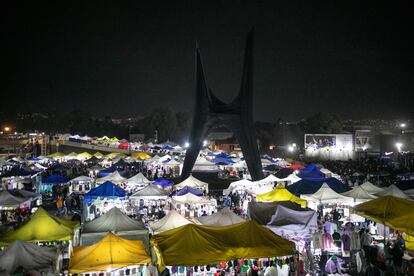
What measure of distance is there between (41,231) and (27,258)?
1765 millimetres

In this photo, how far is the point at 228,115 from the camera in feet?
82.7

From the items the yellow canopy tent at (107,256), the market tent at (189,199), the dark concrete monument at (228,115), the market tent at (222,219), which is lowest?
the market tent at (189,199)

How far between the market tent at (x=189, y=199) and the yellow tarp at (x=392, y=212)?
6.54 metres

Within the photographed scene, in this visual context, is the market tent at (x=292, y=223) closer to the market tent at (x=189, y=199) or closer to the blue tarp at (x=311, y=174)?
the market tent at (x=189, y=199)

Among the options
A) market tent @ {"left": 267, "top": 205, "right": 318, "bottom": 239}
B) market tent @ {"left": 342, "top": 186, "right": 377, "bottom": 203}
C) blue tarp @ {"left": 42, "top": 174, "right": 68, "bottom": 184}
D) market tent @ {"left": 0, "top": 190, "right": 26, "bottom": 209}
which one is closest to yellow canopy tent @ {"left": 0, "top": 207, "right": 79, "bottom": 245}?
market tent @ {"left": 267, "top": 205, "right": 318, "bottom": 239}

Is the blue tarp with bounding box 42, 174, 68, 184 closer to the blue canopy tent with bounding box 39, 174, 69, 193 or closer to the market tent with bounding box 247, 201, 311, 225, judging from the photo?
the blue canopy tent with bounding box 39, 174, 69, 193

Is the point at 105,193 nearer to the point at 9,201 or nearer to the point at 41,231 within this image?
the point at 9,201

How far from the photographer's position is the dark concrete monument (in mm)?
24438

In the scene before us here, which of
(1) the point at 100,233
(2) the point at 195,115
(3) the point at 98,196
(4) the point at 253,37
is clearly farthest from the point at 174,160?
(1) the point at 100,233

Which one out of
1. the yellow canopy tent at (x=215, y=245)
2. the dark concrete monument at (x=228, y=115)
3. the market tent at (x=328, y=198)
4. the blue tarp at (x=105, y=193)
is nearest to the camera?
the yellow canopy tent at (x=215, y=245)

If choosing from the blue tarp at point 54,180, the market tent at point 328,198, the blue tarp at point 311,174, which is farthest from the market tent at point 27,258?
the blue tarp at point 311,174

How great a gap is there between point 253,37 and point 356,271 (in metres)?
18.9

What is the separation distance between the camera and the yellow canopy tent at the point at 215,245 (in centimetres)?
704

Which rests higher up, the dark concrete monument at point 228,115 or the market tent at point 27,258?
the dark concrete monument at point 228,115
